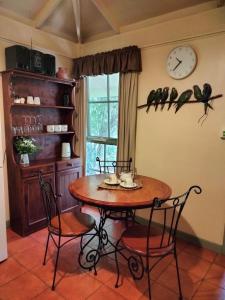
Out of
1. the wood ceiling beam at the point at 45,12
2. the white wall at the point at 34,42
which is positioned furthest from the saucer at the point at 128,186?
the wood ceiling beam at the point at 45,12

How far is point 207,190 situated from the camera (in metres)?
2.48

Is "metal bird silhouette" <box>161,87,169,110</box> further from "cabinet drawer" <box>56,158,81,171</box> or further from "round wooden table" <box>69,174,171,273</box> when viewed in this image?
"cabinet drawer" <box>56,158,81,171</box>

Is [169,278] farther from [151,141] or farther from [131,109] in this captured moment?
[131,109]

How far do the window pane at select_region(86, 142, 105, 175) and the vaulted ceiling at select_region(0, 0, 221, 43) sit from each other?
167cm

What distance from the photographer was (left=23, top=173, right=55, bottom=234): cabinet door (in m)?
2.63

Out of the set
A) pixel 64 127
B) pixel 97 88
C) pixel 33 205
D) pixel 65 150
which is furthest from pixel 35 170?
pixel 97 88

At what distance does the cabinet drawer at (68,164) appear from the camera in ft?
9.69

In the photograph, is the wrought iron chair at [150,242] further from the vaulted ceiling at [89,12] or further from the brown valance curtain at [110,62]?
the vaulted ceiling at [89,12]

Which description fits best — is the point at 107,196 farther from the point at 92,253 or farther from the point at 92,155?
the point at 92,155

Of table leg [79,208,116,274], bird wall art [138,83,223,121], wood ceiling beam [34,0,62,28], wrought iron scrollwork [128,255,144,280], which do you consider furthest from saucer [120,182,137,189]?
wood ceiling beam [34,0,62,28]

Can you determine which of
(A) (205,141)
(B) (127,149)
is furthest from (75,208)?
(A) (205,141)

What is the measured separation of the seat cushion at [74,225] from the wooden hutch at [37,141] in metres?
0.72

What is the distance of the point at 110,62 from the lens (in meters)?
3.03

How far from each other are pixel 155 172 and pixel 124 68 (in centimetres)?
141
